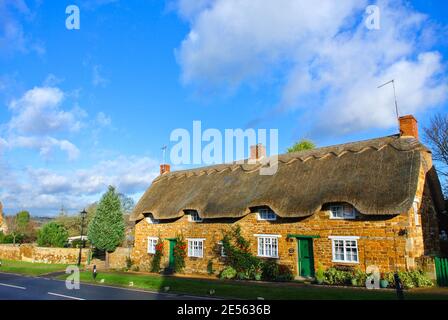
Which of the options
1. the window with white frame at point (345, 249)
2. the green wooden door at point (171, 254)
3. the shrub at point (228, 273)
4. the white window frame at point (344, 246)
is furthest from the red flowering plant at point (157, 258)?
the window with white frame at point (345, 249)

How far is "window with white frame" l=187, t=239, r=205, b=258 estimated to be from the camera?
23.4 m

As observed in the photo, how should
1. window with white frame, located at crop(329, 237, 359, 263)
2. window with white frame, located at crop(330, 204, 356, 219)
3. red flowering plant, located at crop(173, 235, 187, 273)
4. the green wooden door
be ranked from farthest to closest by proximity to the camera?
the green wooden door
red flowering plant, located at crop(173, 235, 187, 273)
window with white frame, located at crop(330, 204, 356, 219)
window with white frame, located at crop(329, 237, 359, 263)

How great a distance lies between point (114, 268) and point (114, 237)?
2.50 meters

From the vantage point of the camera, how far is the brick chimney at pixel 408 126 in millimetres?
19291

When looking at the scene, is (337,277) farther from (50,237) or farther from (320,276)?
(50,237)

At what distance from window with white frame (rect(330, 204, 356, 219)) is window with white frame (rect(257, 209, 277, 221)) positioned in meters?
3.43

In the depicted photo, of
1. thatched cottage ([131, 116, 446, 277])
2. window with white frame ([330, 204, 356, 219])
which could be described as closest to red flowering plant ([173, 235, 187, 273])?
thatched cottage ([131, 116, 446, 277])

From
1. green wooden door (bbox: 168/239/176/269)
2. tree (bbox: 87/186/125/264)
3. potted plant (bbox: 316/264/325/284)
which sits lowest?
potted plant (bbox: 316/264/325/284)

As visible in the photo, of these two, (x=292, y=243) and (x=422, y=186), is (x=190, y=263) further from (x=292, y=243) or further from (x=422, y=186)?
(x=422, y=186)

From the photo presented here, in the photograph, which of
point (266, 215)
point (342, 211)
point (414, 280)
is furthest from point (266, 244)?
point (414, 280)

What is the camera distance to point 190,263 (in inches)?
931

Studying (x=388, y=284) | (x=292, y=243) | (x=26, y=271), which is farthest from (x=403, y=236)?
(x=26, y=271)

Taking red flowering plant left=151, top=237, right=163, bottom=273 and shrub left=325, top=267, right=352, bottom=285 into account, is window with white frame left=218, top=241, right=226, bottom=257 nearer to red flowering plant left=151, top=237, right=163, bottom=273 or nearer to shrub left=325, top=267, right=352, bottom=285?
red flowering plant left=151, top=237, right=163, bottom=273

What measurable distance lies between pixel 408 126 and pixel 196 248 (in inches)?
591
